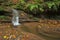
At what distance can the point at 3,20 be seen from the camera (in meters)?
11.5

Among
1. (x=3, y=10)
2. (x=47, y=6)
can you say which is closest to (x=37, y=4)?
(x=47, y=6)

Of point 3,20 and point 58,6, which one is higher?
point 58,6

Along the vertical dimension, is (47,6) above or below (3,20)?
above

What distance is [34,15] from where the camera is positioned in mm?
13047

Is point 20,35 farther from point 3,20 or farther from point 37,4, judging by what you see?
point 37,4

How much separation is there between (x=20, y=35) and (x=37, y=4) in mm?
4772

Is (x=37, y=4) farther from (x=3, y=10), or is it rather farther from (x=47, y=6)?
(x=3, y=10)

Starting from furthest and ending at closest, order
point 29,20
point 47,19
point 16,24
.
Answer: point 47,19
point 29,20
point 16,24

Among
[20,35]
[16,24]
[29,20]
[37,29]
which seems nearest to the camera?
[20,35]

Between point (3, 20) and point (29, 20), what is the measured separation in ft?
5.93

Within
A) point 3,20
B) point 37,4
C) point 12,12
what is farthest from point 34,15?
point 3,20

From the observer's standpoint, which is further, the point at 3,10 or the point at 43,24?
the point at 3,10

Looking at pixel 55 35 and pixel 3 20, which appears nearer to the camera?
pixel 55 35

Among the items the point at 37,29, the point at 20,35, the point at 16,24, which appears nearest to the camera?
the point at 20,35
